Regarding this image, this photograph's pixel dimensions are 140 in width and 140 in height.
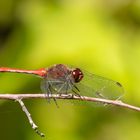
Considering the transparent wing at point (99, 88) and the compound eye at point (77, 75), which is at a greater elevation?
the compound eye at point (77, 75)

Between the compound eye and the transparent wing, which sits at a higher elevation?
the compound eye

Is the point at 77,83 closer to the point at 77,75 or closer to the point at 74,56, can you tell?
the point at 77,75

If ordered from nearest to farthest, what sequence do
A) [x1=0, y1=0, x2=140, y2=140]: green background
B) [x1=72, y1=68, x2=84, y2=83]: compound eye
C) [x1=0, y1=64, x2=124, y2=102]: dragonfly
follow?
[x1=0, y1=64, x2=124, y2=102]: dragonfly → [x1=72, y1=68, x2=84, y2=83]: compound eye → [x1=0, y1=0, x2=140, y2=140]: green background

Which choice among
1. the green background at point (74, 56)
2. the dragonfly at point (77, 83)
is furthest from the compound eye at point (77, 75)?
the green background at point (74, 56)

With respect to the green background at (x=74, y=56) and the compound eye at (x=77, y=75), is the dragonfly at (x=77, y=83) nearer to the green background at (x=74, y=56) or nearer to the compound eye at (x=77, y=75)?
the compound eye at (x=77, y=75)

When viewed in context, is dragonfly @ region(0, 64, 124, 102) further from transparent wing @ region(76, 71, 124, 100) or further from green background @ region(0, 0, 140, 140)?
green background @ region(0, 0, 140, 140)

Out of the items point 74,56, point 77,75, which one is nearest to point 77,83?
point 77,75

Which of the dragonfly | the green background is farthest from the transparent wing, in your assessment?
the green background

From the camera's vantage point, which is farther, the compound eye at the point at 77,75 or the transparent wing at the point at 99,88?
the compound eye at the point at 77,75
